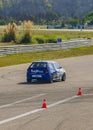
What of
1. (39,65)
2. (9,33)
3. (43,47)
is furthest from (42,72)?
(9,33)

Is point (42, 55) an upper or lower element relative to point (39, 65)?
lower

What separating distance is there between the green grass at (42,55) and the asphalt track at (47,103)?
14454 mm

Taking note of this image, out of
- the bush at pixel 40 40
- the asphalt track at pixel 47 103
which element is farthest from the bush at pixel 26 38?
the asphalt track at pixel 47 103

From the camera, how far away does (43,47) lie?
58.8 meters

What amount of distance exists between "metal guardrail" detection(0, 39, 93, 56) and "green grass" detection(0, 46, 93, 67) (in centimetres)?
73

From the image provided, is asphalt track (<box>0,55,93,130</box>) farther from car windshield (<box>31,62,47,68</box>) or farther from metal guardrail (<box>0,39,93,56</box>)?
metal guardrail (<box>0,39,93,56</box>)

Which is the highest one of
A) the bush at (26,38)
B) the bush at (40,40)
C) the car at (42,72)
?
the car at (42,72)

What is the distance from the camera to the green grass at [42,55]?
156 ft

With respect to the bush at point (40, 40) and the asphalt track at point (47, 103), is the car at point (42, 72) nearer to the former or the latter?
the asphalt track at point (47, 103)

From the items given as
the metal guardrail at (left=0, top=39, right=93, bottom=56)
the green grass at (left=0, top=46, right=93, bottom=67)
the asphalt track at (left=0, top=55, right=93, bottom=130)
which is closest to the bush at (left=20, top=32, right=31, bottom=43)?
the metal guardrail at (left=0, top=39, right=93, bottom=56)

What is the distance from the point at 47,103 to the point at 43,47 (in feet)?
129

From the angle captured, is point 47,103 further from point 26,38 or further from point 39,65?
point 26,38

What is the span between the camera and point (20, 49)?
5419cm

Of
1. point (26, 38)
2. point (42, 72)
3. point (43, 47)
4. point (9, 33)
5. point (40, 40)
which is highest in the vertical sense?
point (42, 72)
